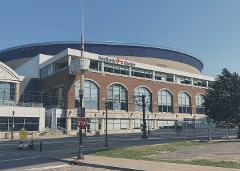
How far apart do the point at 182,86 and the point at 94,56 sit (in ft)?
101

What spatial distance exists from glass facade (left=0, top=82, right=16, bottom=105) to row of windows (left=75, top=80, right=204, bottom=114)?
42.3ft

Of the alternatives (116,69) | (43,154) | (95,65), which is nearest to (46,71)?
(95,65)

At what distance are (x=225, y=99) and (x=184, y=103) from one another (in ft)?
195

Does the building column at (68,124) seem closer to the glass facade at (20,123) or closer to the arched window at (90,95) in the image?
the arched window at (90,95)

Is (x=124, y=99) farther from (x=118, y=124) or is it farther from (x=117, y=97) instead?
(x=118, y=124)

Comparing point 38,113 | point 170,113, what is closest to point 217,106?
point 38,113

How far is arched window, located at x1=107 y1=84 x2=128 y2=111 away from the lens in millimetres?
88125

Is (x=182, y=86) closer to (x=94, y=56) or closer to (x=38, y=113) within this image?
(x=94, y=56)

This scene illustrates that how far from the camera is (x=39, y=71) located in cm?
9488

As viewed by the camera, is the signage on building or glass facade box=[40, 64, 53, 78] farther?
glass facade box=[40, 64, 53, 78]

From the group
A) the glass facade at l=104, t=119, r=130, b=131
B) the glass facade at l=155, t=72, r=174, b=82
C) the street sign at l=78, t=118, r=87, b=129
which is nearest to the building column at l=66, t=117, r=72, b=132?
the glass facade at l=104, t=119, r=130, b=131

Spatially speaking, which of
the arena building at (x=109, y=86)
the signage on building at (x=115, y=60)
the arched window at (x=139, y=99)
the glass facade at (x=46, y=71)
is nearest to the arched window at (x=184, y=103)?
the arena building at (x=109, y=86)

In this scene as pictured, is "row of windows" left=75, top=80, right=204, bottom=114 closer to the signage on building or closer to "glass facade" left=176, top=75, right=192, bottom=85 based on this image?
"glass facade" left=176, top=75, right=192, bottom=85

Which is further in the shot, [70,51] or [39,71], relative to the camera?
[39,71]
